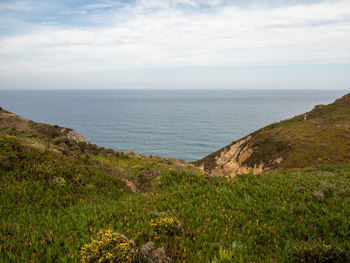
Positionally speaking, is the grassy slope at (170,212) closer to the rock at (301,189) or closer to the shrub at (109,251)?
the rock at (301,189)

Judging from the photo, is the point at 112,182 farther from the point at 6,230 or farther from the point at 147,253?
the point at 147,253

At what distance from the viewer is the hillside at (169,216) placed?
5.87 m

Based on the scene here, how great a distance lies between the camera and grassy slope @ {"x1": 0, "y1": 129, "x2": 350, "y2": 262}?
629 cm

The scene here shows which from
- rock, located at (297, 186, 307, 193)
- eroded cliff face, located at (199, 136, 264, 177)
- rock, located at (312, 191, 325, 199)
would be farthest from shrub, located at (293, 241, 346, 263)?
eroded cliff face, located at (199, 136, 264, 177)

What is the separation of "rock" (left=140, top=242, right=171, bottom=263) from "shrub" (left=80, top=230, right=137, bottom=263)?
0.28m

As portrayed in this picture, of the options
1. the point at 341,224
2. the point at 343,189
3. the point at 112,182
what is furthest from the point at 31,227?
the point at 343,189

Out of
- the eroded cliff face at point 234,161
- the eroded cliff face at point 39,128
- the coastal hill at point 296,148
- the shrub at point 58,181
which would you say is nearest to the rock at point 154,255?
the shrub at point 58,181

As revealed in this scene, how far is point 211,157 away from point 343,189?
44.0 meters

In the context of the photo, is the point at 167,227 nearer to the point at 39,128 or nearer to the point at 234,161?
the point at 39,128

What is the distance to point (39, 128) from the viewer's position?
37719 mm

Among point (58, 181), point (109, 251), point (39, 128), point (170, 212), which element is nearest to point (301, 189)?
point (170, 212)

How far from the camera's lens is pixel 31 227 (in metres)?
7.37

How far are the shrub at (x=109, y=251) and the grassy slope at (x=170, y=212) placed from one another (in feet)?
1.37

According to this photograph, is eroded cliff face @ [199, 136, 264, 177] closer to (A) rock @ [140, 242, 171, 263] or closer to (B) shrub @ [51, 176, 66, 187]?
(B) shrub @ [51, 176, 66, 187]
